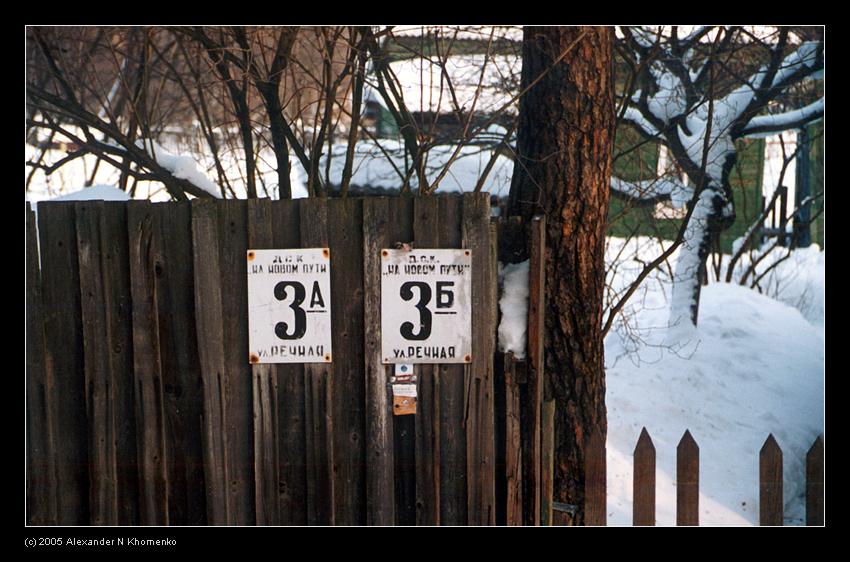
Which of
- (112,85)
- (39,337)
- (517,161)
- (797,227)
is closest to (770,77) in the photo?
(797,227)

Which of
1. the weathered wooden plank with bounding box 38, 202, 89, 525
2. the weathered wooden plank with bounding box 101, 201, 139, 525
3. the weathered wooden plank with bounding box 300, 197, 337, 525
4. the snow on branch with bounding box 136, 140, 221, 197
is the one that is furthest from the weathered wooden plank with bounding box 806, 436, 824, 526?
the snow on branch with bounding box 136, 140, 221, 197

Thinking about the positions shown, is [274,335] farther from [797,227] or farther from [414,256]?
[797,227]

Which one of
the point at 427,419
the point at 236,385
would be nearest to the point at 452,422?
the point at 427,419

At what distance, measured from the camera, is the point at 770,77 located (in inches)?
330

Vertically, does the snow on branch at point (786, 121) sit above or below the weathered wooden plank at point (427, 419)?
above

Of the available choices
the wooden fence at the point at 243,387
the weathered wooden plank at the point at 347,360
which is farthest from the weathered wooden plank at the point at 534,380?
the weathered wooden plank at the point at 347,360

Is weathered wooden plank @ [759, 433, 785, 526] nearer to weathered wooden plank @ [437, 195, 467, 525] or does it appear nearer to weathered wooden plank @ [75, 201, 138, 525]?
weathered wooden plank @ [437, 195, 467, 525]

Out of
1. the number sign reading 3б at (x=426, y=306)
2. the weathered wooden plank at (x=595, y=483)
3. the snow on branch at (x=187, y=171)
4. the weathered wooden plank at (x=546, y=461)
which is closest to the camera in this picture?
the number sign reading 3б at (x=426, y=306)

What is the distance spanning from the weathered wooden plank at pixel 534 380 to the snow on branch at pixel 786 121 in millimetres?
6420

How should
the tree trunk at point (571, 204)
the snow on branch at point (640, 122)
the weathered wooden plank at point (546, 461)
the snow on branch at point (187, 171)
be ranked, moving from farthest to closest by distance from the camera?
the snow on branch at point (640, 122)
the snow on branch at point (187, 171)
the tree trunk at point (571, 204)
the weathered wooden plank at point (546, 461)

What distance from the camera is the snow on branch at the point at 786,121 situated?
353 inches

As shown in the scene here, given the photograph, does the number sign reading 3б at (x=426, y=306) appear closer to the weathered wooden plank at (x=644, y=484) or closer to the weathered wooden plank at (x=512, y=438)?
the weathered wooden plank at (x=512, y=438)

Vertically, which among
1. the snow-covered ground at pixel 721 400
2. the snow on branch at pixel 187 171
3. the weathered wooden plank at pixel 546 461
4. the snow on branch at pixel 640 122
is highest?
the snow on branch at pixel 640 122

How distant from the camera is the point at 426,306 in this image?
131 inches
